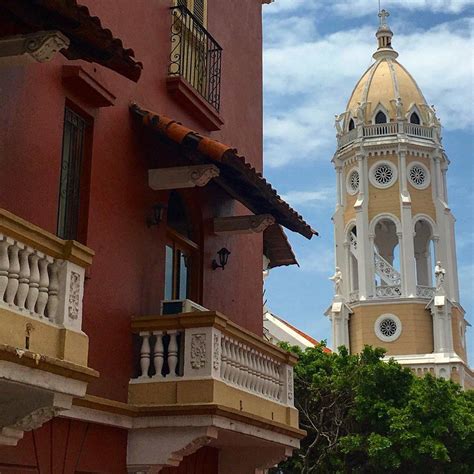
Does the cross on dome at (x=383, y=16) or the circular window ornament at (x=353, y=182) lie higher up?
the cross on dome at (x=383, y=16)

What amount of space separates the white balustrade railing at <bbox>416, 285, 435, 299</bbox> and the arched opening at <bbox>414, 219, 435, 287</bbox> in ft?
3.07

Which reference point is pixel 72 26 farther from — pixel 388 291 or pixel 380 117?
pixel 380 117

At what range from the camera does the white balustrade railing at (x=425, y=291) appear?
6287 cm

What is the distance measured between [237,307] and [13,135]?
6091mm

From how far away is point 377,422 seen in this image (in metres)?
27.8

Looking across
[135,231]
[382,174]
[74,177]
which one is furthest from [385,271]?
[74,177]

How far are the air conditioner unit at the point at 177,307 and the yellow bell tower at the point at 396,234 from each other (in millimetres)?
51751

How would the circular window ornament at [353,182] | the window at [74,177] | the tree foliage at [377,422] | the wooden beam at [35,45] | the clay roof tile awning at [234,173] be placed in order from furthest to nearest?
the circular window ornament at [353,182] < the tree foliage at [377,422] < the clay roof tile awning at [234,173] < the window at [74,177] < the wooden beam at [35,45]

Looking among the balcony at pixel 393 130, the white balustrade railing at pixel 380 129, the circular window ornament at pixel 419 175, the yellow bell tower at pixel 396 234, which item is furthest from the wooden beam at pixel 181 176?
the white balustrade railing at pixel 380 129

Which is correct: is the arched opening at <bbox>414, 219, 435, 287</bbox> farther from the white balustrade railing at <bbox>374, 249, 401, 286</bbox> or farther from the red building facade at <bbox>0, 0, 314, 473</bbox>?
the red building facade at <bbox>0, 0, 314, 473</bbox>

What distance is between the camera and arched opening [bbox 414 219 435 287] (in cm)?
6500

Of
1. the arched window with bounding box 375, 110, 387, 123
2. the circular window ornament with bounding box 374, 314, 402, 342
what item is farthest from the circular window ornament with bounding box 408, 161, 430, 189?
the circular window ornament with bounding box 374, 314, 402, 342

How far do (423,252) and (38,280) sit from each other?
61.7m

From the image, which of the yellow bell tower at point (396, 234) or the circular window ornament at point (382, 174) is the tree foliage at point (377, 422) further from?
the circular window ornament at point (382, 174)
